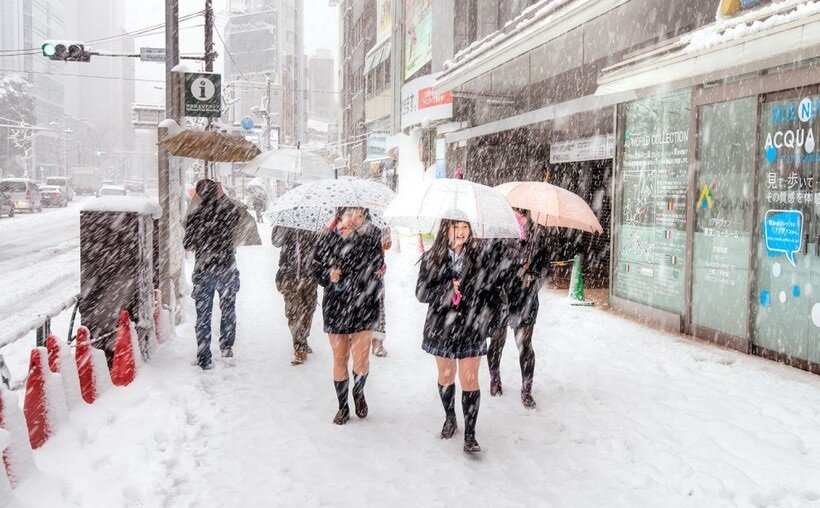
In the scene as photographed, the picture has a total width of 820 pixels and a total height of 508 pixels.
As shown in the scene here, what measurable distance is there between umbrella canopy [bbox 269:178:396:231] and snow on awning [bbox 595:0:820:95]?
4.43 metres

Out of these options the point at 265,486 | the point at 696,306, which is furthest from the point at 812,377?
the point at 265,486

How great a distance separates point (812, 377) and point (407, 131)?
22115mm

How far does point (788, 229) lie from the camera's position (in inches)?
292

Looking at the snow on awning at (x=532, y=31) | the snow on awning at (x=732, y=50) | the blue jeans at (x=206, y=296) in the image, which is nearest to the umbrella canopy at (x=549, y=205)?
the snow on awning at (x=732, y=50)

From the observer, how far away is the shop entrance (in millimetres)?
7082

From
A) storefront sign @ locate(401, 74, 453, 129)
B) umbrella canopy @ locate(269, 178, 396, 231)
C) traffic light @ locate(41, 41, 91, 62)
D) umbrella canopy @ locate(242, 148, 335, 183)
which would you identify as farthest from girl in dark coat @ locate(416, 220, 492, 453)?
storefront sign @ locate(401, 74, 453, 129)

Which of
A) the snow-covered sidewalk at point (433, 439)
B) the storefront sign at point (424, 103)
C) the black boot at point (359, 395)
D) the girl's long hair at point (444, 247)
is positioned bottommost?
the snow-covered sidewalk at point (433, 439)

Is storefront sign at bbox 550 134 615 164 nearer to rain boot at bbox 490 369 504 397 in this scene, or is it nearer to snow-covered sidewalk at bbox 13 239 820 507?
snow-covered sidewalk at bbox 13 239 820 507

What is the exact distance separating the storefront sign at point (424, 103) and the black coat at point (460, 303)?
643 inches

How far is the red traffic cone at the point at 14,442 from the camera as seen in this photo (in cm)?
380

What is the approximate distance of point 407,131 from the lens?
2767 cm

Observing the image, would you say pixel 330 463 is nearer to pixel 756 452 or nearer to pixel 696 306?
pixel 756 452

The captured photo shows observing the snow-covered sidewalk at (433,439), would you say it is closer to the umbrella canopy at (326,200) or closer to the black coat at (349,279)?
the black coat at (349,279)

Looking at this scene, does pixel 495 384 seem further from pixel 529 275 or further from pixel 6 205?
Answer: pixel 6 205
